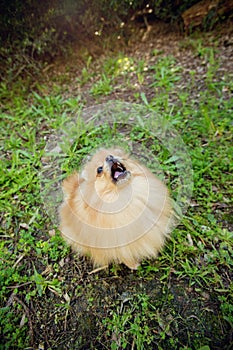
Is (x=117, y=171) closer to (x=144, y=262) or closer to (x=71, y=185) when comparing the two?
(x=71, y=185)

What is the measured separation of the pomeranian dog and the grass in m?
0.29

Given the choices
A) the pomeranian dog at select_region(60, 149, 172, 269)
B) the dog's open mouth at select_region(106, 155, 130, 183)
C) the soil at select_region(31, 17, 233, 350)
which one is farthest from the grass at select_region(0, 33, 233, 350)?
the dog's open mouth at select_region(106, 155, 130, 183)

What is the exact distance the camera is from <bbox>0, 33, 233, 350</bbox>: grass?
154 centimetres

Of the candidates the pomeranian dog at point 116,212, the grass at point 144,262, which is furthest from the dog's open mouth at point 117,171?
the grass at point 144,262

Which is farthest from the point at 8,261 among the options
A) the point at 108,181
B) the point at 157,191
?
the point at 157,191

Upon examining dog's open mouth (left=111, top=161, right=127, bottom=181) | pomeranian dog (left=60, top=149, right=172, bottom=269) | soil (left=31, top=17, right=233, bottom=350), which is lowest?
soil (left=31, top=17, right=233, bottom=350)

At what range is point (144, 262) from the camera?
175 cm

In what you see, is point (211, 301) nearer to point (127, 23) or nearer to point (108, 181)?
point (108, 181)

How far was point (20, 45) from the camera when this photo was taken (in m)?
3.06

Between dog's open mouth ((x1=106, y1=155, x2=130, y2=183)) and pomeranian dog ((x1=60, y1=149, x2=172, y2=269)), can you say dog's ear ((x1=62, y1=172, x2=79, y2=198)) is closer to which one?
pomeranian dog ((x1=60, y1=149, x2=172, y2=269))

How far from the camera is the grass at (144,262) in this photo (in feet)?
5.05

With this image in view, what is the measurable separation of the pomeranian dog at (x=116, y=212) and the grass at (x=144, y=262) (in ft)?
0.95

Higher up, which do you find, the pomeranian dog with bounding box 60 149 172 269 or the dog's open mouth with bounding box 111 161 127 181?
the dog's open mouth with bounding box 111 161 127 181

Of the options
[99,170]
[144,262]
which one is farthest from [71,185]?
[144,262]
